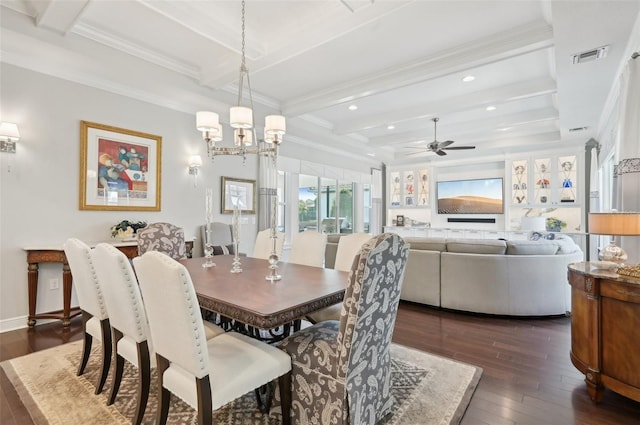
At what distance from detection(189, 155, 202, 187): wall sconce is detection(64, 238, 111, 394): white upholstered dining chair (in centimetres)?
253

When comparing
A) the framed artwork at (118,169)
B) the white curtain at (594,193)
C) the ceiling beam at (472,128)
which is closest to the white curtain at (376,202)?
the ceiling beam at (472,128)

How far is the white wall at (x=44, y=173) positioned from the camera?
3.21 metres

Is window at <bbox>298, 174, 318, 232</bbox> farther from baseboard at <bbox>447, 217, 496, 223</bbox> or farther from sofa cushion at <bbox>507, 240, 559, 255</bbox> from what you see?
sofa cushion at <bbox>507, 240, 559, 255</bbox>

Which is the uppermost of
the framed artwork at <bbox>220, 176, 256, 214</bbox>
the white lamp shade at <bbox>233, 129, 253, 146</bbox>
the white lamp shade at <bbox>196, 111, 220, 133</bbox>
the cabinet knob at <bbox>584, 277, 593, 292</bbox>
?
the white lamp shade at <bbox>196, 111, 220, 133</bbox>

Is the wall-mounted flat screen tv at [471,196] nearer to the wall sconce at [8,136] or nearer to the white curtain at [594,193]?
the white curtain at [594,193]

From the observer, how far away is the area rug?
1.88 meters

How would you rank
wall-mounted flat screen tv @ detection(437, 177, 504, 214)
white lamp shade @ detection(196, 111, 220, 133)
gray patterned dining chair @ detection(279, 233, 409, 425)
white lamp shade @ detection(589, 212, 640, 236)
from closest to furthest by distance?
gray patterned dining chair @ detection(279, 233, 409, 425) < white lamp shade @ detection(589, 212, 640, 236) < white lamp shade @ detection(196, 111, 220, 133) < wall-mounted flat screen tv @ detection(437, 177, 504, 214)

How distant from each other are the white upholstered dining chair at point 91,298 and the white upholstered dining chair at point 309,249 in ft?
5.30

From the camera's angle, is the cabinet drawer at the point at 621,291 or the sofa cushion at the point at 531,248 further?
the sofa cushion at the point at 531,248

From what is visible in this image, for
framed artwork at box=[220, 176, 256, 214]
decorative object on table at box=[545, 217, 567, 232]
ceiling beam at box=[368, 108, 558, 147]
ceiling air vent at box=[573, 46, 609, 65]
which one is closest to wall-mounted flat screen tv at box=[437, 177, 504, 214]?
decorative object on table at box=[545, 217, 567, 232]

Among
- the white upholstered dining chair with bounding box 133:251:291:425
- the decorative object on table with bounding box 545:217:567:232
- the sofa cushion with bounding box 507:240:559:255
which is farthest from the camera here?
the decorative object on table with bounding box 545:217:567:232

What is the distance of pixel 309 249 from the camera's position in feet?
10.5

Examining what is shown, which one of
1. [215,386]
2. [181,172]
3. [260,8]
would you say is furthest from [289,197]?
[215,386]

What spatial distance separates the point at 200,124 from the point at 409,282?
10.2 ft
